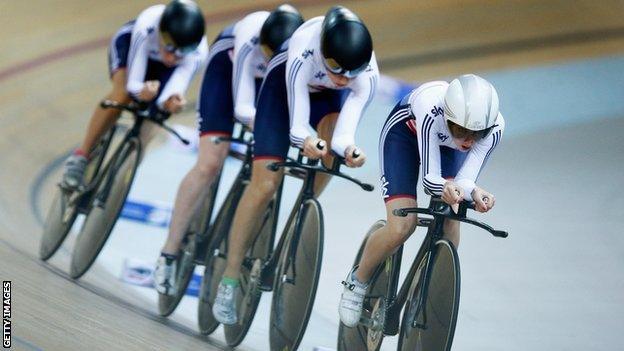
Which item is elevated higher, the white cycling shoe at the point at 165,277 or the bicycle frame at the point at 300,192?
the bicycle frame at the point at 300,192

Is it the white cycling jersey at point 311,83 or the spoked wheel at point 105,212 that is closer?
the white cycling jersey at point 311,83

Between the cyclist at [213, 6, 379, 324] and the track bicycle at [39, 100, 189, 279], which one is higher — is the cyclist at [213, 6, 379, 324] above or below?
above

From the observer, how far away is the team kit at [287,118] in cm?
407

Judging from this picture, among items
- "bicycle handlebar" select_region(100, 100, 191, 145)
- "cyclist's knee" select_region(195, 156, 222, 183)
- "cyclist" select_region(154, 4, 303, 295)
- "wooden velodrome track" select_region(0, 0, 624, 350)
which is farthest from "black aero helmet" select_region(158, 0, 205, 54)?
"wooden velodrome track" select_region(0, 0, 624, 350)

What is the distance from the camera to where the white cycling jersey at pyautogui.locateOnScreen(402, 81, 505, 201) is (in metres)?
4.01

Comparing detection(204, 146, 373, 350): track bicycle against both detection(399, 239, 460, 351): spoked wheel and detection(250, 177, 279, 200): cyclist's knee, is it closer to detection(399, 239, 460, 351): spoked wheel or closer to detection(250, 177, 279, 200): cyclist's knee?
detection(250, 177, 279, 200): cyclist's knee

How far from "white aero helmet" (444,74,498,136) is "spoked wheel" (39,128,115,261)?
2512mm

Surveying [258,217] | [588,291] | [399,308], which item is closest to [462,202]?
[399,308]

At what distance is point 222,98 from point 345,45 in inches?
47.3

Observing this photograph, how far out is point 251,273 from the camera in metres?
4.97

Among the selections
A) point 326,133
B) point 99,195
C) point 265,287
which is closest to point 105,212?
→ point 99,195

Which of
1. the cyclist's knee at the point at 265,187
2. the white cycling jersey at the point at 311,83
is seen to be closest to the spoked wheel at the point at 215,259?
the cyclist's knee at the point at 265,187

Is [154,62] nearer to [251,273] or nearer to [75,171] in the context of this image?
[75,171]

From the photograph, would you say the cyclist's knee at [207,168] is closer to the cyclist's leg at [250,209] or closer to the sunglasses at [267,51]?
the cyclist's leg at [250,209]
